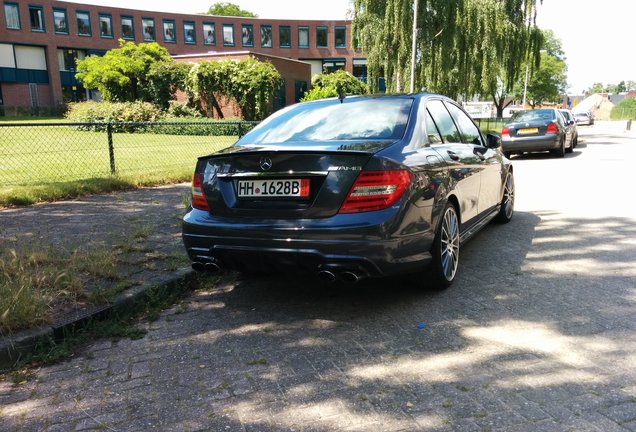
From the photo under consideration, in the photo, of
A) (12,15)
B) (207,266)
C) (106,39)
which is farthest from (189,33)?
(207,266)

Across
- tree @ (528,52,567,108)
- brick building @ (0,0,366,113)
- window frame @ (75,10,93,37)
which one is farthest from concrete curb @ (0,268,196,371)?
tree @ (528,52,567,108)

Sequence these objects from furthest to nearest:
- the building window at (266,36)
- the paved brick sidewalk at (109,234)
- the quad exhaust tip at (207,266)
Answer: the building window at (266,36), the paved brick sidewalk at (109,234), the quad exhaust tip at (207,266)

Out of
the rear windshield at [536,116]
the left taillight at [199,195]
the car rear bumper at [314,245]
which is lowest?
the car rear bumper at [314,245]

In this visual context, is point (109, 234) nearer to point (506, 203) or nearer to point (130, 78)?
point (506, 203)

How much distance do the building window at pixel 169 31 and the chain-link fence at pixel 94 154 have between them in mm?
40772

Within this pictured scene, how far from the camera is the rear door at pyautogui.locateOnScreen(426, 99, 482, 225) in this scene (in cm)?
448

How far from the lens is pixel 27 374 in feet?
10.2

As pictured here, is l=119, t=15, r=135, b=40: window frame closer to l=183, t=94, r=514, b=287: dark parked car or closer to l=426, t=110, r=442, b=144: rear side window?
l=183, t=94, r=514, b=287: dark parked car

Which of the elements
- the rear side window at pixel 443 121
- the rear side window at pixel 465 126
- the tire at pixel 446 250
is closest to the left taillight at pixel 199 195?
the tire at pixel 446 250

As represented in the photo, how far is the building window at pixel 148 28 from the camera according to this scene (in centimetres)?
5588

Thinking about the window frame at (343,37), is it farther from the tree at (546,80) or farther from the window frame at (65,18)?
the window frame at (65,18)

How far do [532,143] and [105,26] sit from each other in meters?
50.6

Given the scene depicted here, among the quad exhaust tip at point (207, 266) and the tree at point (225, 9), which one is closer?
the quad exhaust tip at point (207, 266)

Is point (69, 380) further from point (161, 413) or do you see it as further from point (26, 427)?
point (161, 413)
